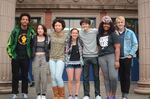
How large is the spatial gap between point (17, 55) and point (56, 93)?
139 cm

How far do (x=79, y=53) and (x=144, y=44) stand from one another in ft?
11.6

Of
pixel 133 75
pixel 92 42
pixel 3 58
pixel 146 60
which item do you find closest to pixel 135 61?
pixel 133 75

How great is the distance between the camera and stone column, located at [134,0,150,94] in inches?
414

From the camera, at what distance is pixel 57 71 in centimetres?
766

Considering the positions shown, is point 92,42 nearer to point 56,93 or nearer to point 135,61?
point 56,93

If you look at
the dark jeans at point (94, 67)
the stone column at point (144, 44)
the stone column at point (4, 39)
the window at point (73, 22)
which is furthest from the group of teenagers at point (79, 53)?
the window at point (73, 22)

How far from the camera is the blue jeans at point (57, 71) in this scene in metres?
7.66

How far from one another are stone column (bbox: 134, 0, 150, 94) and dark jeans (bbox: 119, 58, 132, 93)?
8.07 ft

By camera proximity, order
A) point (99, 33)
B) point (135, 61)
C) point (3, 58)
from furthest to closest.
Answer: point (135, 61) → point (3, 58) → point (99, 33)

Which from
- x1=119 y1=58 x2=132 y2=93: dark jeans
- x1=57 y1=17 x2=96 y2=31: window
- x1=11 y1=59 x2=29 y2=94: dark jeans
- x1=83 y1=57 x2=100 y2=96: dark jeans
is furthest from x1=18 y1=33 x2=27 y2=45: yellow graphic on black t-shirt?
x1=57 y1=17 x2=96 y2=31: window

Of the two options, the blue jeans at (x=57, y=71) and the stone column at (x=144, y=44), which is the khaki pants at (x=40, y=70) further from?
the stone column at (x=144, y=44)

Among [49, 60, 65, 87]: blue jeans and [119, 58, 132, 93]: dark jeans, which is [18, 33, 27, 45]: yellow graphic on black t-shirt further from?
[119, 58, 132, 93]: dark jeans

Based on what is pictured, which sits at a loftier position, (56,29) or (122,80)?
(56,29)

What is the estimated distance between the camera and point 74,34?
7.83 meters
